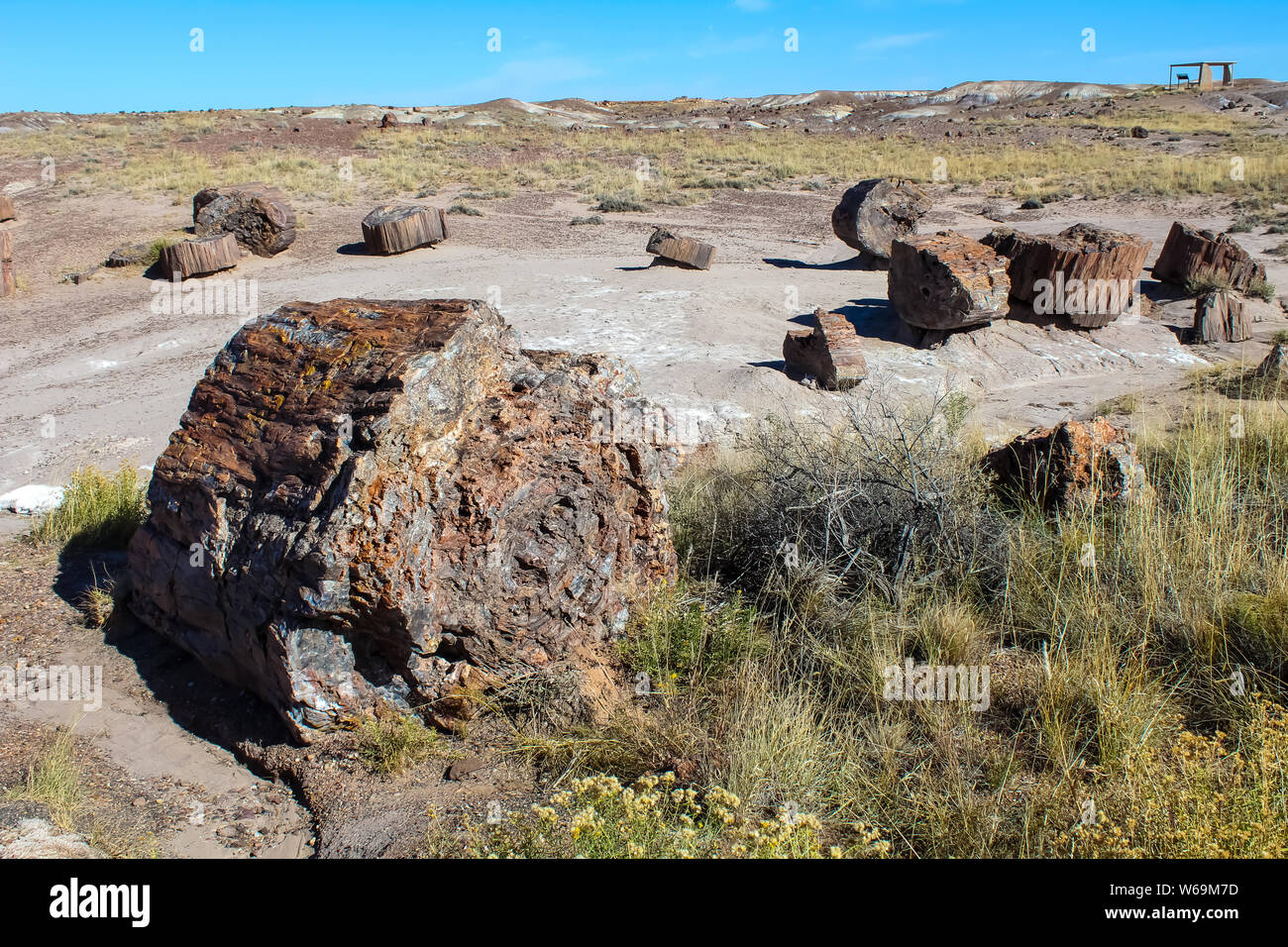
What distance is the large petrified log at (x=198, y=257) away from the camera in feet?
40.3

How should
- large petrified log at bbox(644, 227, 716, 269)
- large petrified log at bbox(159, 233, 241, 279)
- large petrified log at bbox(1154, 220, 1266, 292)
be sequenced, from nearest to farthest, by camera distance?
large petrified log at bbox(1154, 220, 1266, 292)
large petrified log at bbox(159, 233, 241, 279)
large petrified log at bbox(644, 227, 716, 269)

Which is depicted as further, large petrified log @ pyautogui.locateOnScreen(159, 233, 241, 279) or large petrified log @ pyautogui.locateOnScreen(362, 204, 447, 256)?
large petrified log @ pyautogui.locateOnScreen(362, 204, 447, 256)

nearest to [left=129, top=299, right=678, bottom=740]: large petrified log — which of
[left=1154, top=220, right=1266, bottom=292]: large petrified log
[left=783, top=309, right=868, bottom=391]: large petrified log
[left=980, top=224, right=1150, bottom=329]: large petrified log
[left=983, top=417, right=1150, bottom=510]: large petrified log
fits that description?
[left=983, top=417, right=1150, bottom=510]: large petrified log

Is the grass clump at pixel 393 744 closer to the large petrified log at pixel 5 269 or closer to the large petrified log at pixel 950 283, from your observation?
the large petrified log at pixel 950 283

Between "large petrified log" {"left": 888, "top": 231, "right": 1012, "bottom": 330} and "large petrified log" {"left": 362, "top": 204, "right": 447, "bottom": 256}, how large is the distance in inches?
301

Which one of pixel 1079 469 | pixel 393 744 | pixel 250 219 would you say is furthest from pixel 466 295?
pixel 393 744

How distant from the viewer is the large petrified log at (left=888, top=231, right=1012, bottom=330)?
366 inches

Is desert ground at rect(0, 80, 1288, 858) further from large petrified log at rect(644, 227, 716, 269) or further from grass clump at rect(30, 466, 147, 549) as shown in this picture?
large petrified log at rect(644, 227, 716, 269)

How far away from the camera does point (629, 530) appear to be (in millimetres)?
3902

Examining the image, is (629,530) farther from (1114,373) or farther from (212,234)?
(212,234)

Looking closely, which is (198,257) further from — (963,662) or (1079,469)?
(963,662)

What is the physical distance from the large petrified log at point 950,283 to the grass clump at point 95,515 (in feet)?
25.0

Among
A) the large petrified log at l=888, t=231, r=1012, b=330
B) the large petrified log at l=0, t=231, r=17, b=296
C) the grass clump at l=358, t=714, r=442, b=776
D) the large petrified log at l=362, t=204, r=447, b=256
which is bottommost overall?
the grass clump at l=358, t=714, r=442, b=776
